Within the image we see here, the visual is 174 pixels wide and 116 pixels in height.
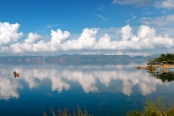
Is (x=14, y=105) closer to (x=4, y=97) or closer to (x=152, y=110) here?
(x=4, y=97)

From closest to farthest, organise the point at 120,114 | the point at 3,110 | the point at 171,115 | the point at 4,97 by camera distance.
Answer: the point at 171,115, the point at 120,114, the point at 3,110, the point at 4,97

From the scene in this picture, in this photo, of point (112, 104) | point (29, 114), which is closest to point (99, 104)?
point (112, 104)

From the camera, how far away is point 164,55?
438ft


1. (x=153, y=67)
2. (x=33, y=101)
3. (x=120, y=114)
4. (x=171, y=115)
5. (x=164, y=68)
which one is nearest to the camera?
(x=171, y=115)

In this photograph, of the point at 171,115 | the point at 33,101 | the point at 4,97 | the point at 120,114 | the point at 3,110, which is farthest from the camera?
the point at 4,97

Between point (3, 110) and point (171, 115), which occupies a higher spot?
point (171, 115)

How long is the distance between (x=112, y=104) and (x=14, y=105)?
22499 mm

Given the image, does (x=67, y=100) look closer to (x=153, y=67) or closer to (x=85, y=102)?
(x=85, y=102)

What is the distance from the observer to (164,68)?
128 metres

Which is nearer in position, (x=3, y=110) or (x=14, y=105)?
(x=3, y=110)

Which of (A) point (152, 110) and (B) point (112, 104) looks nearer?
(A) point (152, 110)

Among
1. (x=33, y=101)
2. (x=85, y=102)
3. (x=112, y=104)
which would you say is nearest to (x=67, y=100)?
(x=85, y=102)

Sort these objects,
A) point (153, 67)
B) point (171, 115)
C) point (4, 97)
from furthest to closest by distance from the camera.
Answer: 1. point (153, 67)
2. point (4, 97)
3. point (171, 115)

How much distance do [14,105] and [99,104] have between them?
1954 cm
